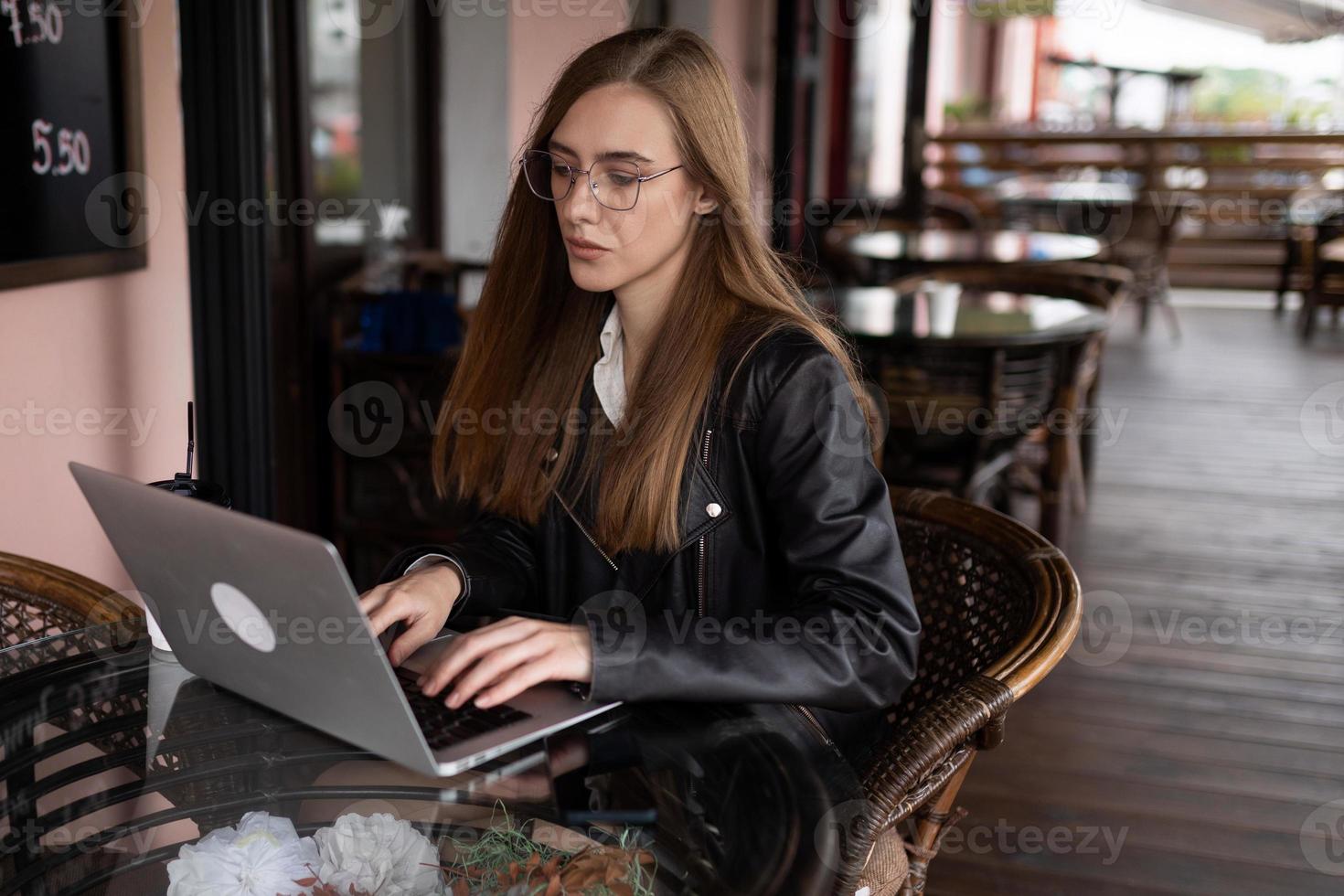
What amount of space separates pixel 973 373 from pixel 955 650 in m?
1.90

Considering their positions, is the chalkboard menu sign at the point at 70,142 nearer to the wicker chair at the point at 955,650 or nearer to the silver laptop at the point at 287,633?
the silver laptop at the point at 287,633

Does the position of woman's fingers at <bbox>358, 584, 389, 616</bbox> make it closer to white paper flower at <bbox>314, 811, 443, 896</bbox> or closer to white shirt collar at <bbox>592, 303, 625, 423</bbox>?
white paper flower at <bbox>314, 811, 443, 896</bbox>

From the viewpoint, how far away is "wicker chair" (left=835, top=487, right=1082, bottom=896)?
121 centimetres

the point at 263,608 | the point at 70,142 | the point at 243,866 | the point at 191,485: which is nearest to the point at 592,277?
the point at 191,485

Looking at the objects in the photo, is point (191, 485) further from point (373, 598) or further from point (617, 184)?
point (617, 184)

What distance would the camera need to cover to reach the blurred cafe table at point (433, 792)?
3.21 feet

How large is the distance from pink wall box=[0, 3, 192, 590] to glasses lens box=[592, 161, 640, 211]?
1.16 meters

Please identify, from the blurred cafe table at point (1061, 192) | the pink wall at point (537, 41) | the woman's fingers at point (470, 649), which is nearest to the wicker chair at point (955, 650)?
the woman's fingers at point (470, 649)

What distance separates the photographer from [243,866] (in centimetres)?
100

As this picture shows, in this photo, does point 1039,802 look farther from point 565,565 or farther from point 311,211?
point 311,211

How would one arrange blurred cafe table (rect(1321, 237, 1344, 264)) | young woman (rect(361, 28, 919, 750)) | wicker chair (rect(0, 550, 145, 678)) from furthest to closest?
blurred cafe table (rect(1321, 237, 1344, 264))
wicker chair (rect(0, 550, 145, 678))
young woman (rect(361, 28, 919, 750))

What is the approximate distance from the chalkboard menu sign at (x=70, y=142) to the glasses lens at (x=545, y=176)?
38.7 inches

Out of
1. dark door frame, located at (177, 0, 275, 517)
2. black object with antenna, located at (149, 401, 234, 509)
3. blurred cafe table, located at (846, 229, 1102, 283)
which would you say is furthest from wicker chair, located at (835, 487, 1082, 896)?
blurred cafe table, located at (846, 229, 1102, 283)

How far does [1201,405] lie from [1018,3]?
4.82 metres
